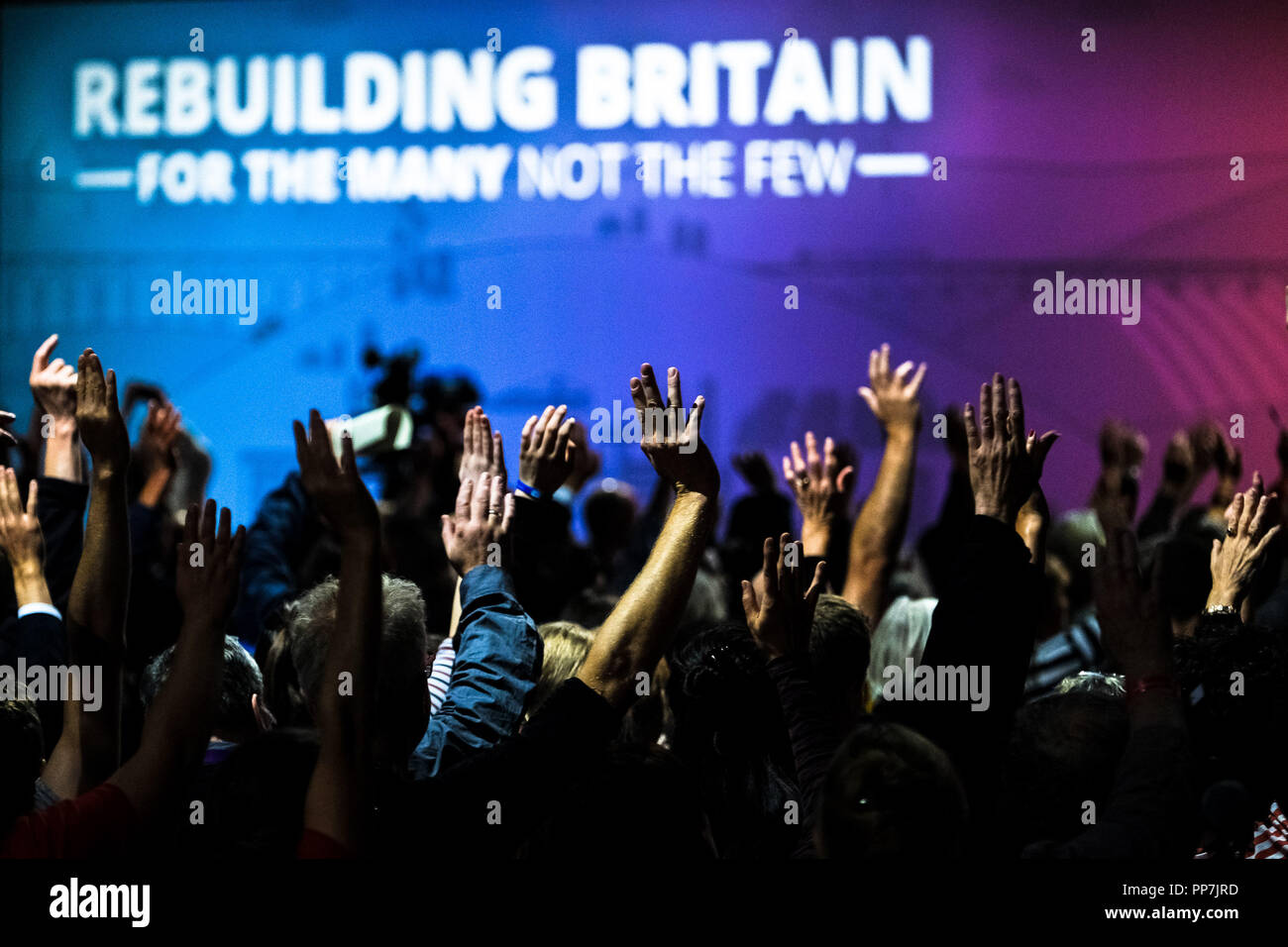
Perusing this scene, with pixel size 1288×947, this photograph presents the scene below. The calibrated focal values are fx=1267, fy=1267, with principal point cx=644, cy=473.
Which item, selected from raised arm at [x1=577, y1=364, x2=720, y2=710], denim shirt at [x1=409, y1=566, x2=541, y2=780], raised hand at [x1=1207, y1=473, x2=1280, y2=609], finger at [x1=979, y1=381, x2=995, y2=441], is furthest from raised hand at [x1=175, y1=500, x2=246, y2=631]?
raised hand at [x1=1207, y1=473, x2=1280, y2=609]

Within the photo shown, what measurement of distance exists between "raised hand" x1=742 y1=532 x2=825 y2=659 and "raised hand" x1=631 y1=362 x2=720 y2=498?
0.16m

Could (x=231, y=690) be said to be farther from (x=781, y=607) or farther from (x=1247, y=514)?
(x=1247, y=514)

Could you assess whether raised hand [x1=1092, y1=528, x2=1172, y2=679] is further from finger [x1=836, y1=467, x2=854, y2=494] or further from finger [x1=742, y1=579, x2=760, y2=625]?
finger [x1=836, y1=467, x2=854, y2=494]

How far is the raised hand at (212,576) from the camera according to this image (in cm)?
156

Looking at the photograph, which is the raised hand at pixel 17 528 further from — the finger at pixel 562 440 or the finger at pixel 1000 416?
the finger at pixel 1000 416

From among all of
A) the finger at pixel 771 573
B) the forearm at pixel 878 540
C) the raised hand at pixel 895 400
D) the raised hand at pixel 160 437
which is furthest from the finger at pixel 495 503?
the raised hand at pixel 160 437

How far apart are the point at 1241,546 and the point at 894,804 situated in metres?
1.30

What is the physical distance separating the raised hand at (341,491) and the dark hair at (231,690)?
86cm

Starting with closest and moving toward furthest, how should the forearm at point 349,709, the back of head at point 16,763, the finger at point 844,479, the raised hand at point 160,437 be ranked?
the forearm at point 349,709, the back of head at point 16,763, the finger at point 844,479, the raised hand at point 160,437

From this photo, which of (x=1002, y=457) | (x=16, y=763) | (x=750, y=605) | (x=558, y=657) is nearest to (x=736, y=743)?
(x=750, y=605)

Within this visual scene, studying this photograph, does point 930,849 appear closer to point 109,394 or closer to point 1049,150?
point 109,394

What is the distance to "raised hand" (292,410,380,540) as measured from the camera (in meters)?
1.41
